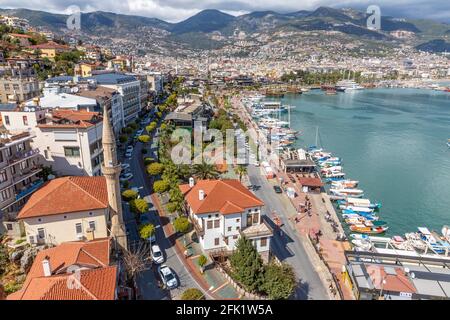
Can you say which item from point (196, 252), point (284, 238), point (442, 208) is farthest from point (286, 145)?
point (196, 252)

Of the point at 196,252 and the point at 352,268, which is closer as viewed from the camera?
the point at 352,268

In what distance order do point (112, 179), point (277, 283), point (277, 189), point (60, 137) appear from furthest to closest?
point (277, 189), point (60, 137), point (112, 179), point (277, 283)

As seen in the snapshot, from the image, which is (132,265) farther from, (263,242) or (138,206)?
(263,242)

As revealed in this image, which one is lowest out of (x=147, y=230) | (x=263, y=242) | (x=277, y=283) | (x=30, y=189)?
(x=263, y=242)

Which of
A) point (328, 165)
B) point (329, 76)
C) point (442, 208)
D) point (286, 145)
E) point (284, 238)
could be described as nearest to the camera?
point (284, 238)

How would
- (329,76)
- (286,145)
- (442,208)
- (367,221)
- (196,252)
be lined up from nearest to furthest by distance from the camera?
(196,252)
(367,221)
(442,208)
(286,145)
(329,76)

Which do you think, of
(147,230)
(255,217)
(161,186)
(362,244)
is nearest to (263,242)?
(255,217)

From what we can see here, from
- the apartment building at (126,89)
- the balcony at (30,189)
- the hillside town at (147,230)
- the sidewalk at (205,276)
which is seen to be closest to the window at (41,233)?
the hillside town at (147,230)
